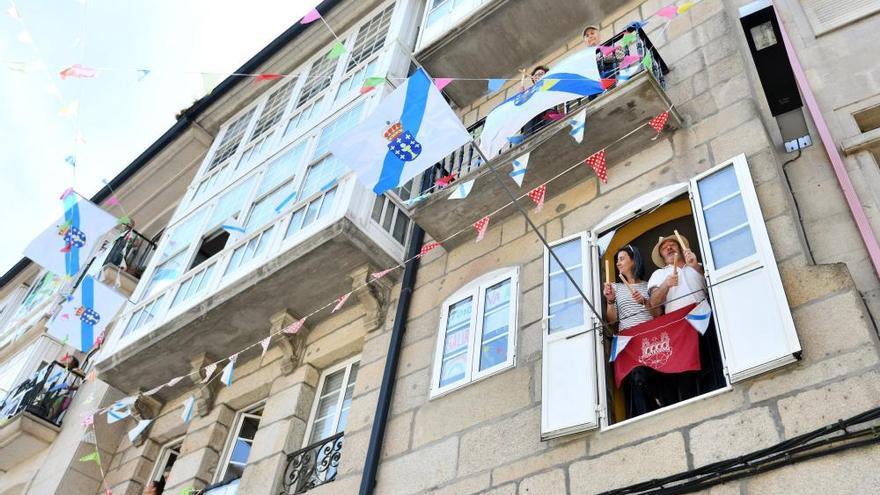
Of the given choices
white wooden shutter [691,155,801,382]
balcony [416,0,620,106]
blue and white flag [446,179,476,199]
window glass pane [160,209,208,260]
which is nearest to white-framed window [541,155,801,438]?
white wooden shutter [691,155,801,382]

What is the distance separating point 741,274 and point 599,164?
214 centimetres

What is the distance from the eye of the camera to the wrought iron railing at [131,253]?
14.1m

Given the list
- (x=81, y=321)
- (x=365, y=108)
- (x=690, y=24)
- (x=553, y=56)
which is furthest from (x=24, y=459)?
(x=690, y=24)

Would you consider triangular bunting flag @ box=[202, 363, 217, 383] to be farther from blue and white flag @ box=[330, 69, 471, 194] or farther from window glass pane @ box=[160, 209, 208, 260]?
blue and white flag @ box=[330, 69, 471, 194]

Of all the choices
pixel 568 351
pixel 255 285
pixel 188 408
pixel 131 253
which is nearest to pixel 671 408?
pixel 568 351

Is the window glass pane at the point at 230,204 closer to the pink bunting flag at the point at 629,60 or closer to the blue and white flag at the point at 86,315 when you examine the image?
the blue and white flag at the point at 86,315

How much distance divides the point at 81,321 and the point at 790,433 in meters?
9.59

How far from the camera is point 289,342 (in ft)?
28.6

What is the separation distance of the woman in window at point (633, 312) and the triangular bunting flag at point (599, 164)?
0.76m

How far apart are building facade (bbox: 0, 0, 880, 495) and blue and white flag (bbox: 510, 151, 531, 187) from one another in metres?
0.20

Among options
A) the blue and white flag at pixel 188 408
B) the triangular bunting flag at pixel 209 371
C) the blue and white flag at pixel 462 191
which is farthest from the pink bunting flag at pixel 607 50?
the blue and white flag at pixel 188 408

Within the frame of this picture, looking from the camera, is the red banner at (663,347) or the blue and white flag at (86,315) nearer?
the red banner at (663,347)

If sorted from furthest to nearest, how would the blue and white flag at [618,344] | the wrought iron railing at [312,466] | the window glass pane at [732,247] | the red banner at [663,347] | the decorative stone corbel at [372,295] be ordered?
1. the decorative stone corbel at [372,295]
2. the wrought iron railing at [312,466]
3. the blue and white flag at [618,344]
4. the red banner at [663,347]
5. the window glass pane at [732,247]

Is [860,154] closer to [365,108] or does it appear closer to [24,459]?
[365,108]
